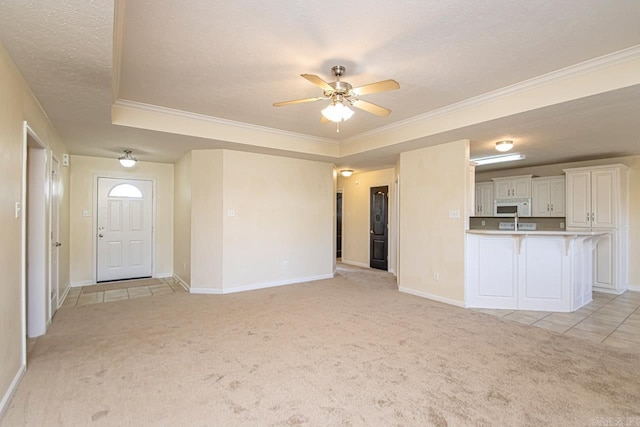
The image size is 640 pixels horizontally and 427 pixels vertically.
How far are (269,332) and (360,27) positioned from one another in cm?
294

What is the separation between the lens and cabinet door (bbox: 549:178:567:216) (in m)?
6.09

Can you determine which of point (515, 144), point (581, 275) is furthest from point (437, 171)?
point (581, 275)

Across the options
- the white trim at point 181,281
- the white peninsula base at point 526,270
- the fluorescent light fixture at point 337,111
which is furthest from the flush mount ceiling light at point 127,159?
the white peninsula base at point 526,270

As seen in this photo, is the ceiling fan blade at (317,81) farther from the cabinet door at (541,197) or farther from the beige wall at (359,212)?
the cabinet door at (541,197)

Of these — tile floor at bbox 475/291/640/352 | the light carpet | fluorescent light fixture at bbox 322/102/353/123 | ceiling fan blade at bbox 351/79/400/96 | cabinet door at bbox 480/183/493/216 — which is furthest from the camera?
cabinet door at bbox 480/183/493/216

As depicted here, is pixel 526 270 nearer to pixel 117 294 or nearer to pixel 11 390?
pixel 11 390

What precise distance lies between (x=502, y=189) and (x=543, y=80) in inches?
174

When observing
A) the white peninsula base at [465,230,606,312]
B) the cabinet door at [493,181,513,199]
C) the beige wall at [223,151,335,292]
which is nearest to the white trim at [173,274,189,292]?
the beige wall at [223,151,335,292]

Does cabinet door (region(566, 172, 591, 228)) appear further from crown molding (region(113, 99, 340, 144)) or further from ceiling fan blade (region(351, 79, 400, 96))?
ceiling fan blade (region(351, 79, 400, 96))

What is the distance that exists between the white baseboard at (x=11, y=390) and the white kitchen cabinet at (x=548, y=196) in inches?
309

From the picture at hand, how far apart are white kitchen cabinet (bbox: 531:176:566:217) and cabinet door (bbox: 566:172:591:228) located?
29 cm

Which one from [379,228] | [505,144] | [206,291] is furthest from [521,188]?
[206,291]

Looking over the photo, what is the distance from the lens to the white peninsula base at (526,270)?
Answer: 4.11 metres

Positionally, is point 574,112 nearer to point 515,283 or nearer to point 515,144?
point 515,144
